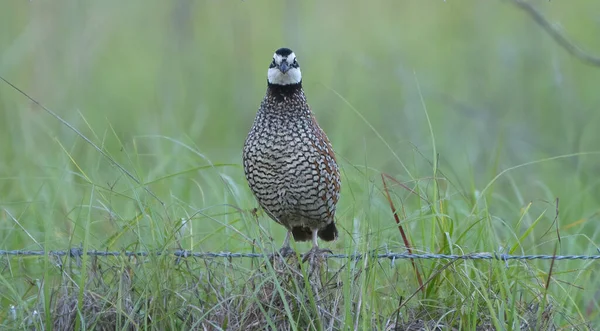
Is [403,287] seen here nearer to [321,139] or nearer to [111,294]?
[321,139]

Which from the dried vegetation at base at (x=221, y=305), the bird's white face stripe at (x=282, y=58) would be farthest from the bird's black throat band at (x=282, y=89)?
the dried vegetation at base at (x=221, y=305)

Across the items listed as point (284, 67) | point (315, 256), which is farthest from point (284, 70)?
point (315, 256)

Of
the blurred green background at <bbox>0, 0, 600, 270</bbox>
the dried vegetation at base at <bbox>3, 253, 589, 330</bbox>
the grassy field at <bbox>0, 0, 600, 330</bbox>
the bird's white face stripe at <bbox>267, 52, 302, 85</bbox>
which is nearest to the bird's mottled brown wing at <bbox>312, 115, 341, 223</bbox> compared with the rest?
the grassy field at <bbox>0, 0, 600, 330</bbox>

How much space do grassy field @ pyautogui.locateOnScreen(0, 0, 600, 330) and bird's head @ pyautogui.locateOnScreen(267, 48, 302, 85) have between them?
0.14 m

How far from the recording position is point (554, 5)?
29.6 ft

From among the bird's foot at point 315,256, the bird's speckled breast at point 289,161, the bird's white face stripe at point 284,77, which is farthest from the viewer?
the bird's white face stripe at point 284,77

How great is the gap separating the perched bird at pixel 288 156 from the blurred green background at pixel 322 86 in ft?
5.19

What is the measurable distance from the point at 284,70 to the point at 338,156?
1.25 metres

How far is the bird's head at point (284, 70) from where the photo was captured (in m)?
4.57

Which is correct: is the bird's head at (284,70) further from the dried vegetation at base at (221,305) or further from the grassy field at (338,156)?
the dried vegetation at base at (221,305)

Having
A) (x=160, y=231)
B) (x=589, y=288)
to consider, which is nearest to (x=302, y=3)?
(x=589, y=288)

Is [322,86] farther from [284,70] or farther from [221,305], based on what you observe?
[221,305]

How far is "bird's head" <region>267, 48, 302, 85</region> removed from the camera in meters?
4.57

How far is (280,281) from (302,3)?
6440 mm
